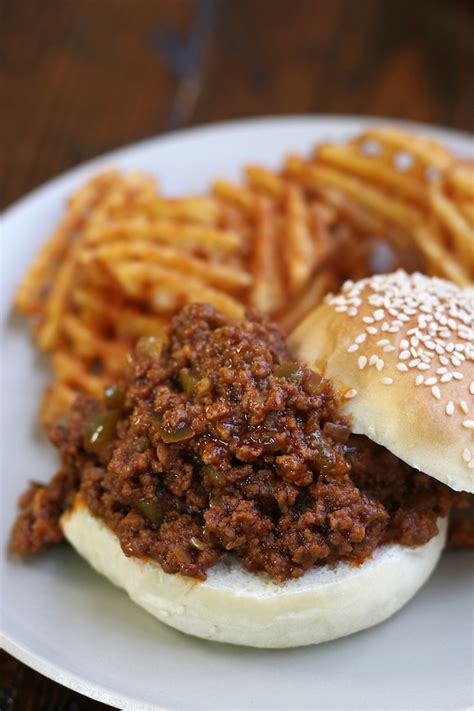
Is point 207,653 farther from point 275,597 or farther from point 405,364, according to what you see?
point 405,364

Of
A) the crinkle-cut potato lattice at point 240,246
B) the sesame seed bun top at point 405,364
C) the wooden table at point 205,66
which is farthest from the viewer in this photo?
the wooden table at point 205,66

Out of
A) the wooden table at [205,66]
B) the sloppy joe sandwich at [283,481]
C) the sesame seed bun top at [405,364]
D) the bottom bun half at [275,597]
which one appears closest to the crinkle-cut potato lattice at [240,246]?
the sesame seed bun top at [405,364]

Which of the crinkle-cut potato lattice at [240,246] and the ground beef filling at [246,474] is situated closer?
the ground beef filling at [246,474]

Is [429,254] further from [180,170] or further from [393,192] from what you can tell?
[180,170]

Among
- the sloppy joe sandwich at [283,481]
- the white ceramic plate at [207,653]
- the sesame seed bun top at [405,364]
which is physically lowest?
the white ceramic plate at [207,653]

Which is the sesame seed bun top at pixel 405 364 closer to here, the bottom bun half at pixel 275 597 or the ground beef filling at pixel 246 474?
the ground beef filling at pixel 246 474

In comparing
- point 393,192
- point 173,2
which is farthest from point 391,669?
point 173,2

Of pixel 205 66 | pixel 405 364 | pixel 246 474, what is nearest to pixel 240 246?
pixel 405 364
